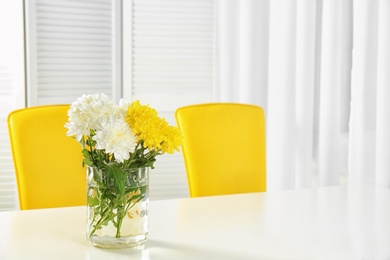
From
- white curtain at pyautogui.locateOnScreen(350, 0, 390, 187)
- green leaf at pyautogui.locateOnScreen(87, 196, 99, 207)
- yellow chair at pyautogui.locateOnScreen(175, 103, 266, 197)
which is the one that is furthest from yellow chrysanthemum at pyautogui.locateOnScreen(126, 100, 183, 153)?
white curtain at pyautogui.locateOnScreen(350, 0, 390, 187)

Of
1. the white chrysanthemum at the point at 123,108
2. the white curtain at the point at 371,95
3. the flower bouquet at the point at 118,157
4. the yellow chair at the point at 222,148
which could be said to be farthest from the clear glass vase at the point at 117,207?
the white curtain at the point at 371,95

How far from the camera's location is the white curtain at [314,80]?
8.47ft

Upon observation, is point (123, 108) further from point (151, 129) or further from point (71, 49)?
point (71, 49)

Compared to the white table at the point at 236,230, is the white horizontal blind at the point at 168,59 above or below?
above

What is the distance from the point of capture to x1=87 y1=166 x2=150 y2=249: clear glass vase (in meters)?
1.31

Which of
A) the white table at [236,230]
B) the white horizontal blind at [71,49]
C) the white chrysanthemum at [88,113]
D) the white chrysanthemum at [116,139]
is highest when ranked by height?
the white horizontal blind at [71,49]

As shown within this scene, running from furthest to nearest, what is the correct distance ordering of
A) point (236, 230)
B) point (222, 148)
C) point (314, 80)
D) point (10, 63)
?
point (10, 63) < point (314, 80) < point (222, 148) < point (236, 230)

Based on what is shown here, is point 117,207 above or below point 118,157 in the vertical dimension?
below

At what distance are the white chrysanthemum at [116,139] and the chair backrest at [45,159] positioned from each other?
2.36ft

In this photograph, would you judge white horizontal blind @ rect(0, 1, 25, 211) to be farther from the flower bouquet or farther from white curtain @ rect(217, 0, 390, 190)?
the flower bouquet

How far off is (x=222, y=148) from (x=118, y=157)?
1.01m

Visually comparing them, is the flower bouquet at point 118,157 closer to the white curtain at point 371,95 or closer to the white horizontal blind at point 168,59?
the white curtain at point 371,95

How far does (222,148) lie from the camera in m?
2.23

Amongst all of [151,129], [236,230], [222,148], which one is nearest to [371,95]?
[222,148]
